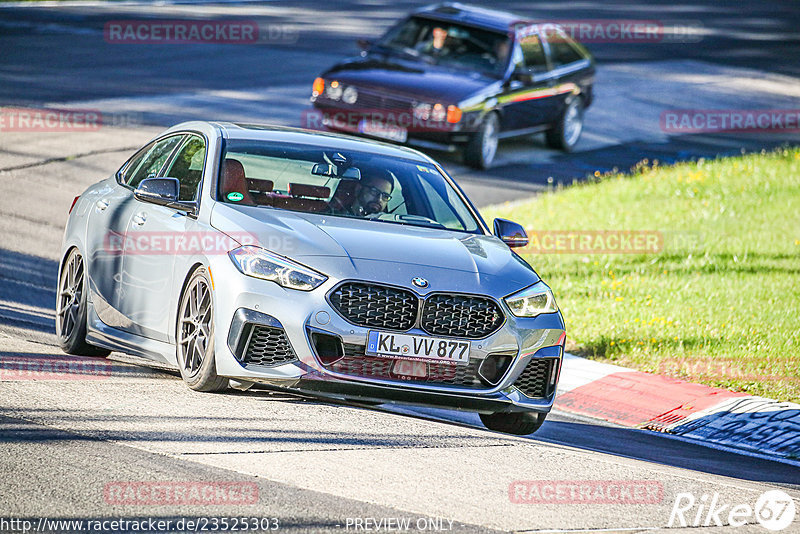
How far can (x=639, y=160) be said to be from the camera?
2031 cm

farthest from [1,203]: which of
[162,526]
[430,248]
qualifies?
[162,526]

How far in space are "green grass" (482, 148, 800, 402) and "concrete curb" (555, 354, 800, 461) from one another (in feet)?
1.26

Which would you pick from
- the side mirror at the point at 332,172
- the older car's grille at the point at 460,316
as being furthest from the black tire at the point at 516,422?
the side mirror at the point at 332,172

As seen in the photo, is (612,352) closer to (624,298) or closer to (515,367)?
(624,298)

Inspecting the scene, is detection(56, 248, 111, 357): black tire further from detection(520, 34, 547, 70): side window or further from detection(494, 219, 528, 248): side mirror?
detection(520, 34, 547, 70): side window

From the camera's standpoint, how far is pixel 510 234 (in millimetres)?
8398

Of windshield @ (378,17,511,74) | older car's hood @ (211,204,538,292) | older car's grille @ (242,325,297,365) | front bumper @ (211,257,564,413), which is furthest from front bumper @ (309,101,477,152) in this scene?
older car's grille @ (242,325,297,365)

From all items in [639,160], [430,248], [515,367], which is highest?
[430,248]

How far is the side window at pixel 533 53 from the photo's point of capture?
751 inches

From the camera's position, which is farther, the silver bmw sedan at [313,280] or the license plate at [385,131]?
the license plate at [385,131]

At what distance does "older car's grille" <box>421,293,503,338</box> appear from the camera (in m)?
6.91

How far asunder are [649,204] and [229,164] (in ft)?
32.0

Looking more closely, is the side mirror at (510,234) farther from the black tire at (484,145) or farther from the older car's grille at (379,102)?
the black tire at (484,145)

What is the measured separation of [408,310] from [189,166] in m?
2.16
